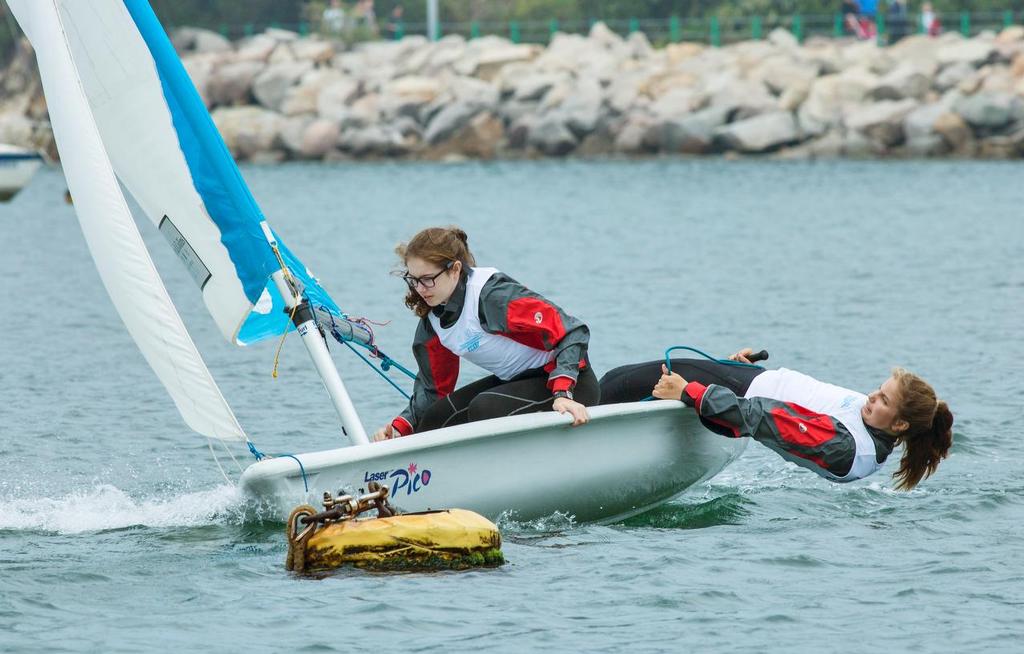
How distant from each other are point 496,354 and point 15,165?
19.9m

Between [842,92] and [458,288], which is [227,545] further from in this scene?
[842,92]

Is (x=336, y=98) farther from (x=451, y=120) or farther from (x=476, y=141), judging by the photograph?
(x=476, y=141)

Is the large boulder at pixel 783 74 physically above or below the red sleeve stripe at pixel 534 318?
above

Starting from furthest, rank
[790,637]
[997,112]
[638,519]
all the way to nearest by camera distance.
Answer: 1. [997,112]
2. [638,519]
3. [790,637]

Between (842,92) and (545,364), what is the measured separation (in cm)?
2499

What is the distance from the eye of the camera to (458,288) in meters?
5.99

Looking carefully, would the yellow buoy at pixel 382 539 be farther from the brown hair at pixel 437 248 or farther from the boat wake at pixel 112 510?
the brown hair at pixel 437 248

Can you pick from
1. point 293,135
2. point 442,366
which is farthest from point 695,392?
point 293,135

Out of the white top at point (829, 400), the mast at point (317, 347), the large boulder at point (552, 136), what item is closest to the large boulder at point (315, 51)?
the large boulder at point (552, 136)

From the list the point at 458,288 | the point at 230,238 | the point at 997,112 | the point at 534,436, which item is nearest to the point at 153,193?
the point at 230,238

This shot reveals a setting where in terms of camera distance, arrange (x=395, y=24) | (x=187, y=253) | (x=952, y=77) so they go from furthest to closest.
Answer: (x=395, y=24) < (x=952, y=77) < (x=187, y=253)

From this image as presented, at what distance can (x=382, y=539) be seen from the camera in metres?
5.48

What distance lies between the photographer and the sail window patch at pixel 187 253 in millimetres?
6660

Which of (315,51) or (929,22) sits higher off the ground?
(929,22)
